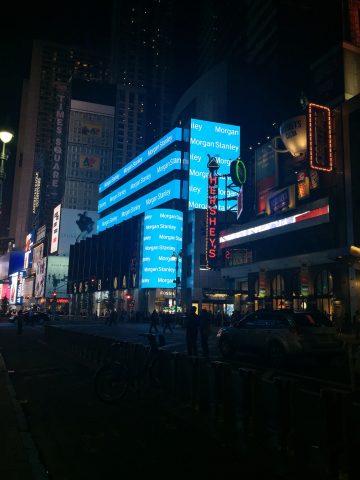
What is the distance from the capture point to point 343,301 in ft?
115

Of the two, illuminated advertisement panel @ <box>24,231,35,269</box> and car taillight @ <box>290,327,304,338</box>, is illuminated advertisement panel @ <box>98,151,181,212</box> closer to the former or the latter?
illuminated advertisement panel @ <box>24,231,35,269</box>

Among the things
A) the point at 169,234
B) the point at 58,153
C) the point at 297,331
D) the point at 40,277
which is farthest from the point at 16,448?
the point at 58,153

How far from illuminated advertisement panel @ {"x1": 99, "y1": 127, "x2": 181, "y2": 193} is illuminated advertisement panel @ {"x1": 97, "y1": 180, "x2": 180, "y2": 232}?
856 centimetres

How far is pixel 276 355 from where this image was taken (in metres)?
13.4

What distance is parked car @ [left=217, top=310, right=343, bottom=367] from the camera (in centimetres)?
1295

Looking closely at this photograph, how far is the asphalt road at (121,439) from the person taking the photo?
536 cm

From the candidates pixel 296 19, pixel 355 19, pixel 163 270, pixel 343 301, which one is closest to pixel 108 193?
pixel 163 270

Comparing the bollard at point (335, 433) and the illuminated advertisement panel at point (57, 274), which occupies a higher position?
the illuminated advertisement panel at point (57, 274)

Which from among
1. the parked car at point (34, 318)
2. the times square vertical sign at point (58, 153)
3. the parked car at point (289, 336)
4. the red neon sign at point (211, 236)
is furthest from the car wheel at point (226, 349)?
the times square vertical sign at point (58, 153)

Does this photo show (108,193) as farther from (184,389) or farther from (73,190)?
(184,389)

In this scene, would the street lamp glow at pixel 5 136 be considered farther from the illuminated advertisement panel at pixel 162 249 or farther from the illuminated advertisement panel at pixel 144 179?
the illuminated advertisement panel at pixel 144 179

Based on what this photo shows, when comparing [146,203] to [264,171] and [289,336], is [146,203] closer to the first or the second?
[264,171]

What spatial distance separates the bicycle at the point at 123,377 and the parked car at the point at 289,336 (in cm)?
479

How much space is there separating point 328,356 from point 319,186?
29.8 metres
